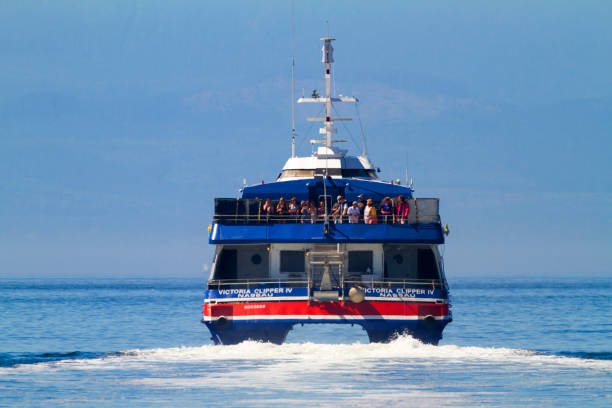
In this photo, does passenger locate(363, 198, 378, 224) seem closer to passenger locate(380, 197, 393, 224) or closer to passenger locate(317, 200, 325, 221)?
passenger locate(380, 197, 393, 224)

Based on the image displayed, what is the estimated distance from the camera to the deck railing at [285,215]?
3234cm

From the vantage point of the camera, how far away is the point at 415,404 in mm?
21047

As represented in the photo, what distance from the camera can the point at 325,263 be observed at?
3180 cm

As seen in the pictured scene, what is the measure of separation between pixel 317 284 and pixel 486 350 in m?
5.68

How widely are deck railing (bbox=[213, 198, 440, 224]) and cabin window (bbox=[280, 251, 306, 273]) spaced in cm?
107

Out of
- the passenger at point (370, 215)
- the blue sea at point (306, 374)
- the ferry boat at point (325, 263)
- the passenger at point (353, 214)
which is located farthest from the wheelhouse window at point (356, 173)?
the blue sea at point (306, 374)

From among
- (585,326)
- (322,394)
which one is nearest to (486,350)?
(322,394)

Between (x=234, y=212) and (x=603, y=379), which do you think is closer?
(x=603, y=379)

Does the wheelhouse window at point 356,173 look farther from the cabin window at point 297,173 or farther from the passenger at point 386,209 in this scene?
the passenger at point 386,209

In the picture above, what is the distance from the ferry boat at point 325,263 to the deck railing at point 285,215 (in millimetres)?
32

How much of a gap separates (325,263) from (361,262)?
7.59ft

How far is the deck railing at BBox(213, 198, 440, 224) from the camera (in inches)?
1273

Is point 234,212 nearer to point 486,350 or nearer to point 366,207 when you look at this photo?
point 366,207

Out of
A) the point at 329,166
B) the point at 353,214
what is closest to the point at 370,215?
the point at 353,214
